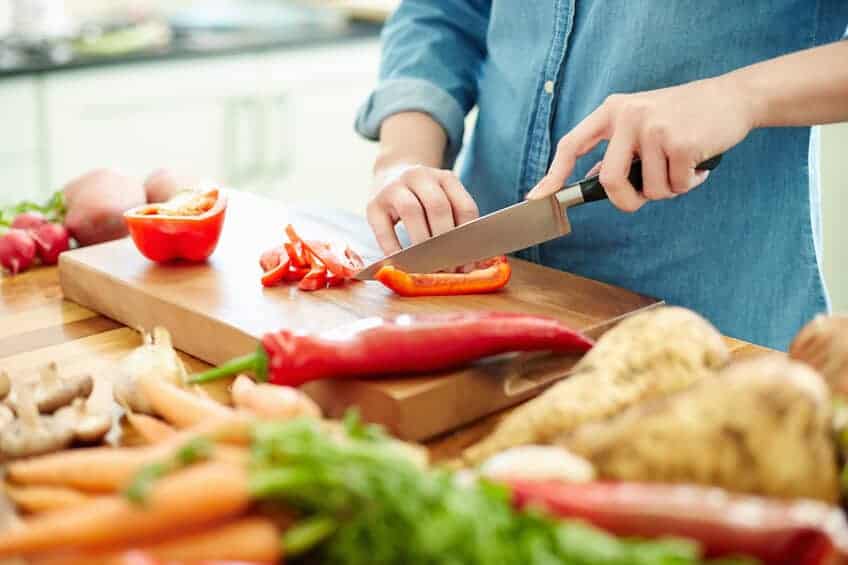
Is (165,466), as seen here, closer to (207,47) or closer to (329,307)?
(329,307)

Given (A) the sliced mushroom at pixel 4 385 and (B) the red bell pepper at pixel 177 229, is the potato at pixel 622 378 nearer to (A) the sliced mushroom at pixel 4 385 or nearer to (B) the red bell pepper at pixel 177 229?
(A) the sliced mushroom at pixel 4 385

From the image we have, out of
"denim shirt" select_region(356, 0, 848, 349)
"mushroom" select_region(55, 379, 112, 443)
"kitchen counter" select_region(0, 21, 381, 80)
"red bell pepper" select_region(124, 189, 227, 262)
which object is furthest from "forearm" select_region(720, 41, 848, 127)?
"kitchen counter" select_region(0, 21, 381, 80)

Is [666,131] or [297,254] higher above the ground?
[666,131]

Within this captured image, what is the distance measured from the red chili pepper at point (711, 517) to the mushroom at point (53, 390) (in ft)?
1.85

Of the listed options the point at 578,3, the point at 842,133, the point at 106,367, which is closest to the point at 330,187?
the point at 842,133

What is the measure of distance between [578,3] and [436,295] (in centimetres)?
56

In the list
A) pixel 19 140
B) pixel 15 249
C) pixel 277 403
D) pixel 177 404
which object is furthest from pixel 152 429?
pixel 19 140

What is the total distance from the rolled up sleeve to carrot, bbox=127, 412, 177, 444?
3.07ft

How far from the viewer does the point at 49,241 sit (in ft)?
5.69

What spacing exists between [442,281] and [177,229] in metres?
0.40

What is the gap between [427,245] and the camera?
1483 mm

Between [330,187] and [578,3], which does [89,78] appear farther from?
[578,3]

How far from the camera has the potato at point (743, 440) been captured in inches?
33.1

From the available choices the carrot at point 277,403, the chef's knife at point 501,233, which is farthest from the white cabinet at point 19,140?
the carrot at point 277,403
